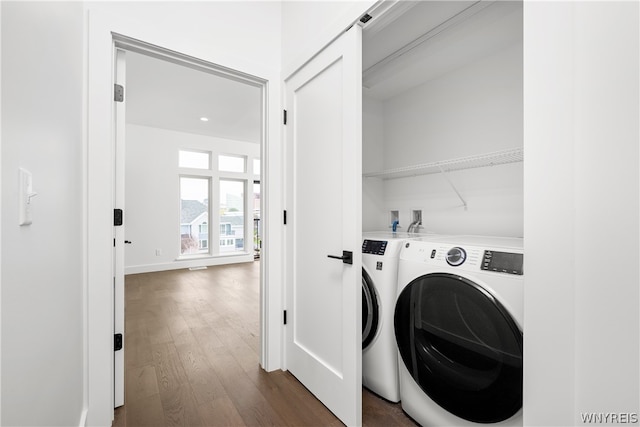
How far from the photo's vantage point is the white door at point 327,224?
4.56ft

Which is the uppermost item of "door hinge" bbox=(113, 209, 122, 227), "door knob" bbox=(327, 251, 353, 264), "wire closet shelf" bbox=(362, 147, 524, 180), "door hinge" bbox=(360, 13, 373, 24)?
"door hinge" bbox=(360, 13, 373, 24)

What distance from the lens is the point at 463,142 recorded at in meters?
2.13

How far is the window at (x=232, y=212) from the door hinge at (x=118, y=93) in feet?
15.5

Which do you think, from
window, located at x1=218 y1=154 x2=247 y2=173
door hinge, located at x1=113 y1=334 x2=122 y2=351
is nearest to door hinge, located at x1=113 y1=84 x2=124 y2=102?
door hinge, located at x1=113 y1=334 x2=122 y2=351

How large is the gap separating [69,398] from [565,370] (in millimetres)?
1666

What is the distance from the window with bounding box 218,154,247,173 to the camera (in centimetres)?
612

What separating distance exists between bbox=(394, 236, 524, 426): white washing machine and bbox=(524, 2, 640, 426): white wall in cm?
24

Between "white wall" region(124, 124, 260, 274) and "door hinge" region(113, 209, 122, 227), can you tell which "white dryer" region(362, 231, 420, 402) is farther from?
"white wall" region(124, 124, 260, 274)

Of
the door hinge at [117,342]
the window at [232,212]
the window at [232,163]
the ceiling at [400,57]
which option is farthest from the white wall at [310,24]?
the window at [232,212]

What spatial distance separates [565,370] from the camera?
773mm

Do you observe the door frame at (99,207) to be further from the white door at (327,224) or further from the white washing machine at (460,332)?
the white washing machine at (460,332)

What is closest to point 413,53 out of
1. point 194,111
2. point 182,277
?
point 194,111

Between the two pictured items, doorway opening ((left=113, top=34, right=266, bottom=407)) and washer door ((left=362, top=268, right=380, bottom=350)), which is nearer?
washer door ((left=362, top=268, right=380, bottom=350))

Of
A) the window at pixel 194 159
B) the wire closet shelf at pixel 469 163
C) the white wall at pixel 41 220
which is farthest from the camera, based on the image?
the window at pixel 194 159
